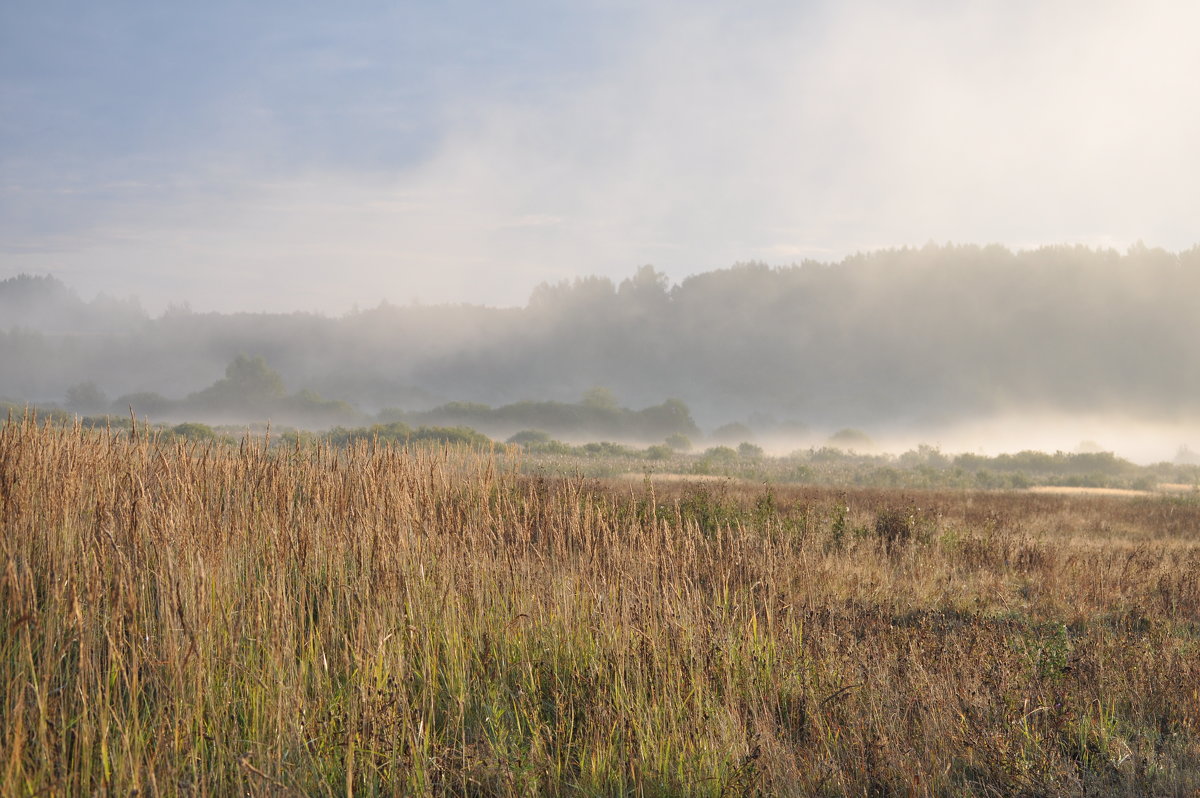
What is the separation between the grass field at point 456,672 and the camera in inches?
122

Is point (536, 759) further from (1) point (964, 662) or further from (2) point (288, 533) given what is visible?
(1) point (964, 662)

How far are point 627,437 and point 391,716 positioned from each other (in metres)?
110

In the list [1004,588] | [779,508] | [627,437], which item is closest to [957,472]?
[779,508]

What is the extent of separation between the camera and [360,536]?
542 centimetres

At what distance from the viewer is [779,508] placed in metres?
13.9

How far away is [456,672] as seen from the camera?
409cm

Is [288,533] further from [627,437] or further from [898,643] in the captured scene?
[627,437]

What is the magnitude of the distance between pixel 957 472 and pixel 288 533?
43850 millimetres

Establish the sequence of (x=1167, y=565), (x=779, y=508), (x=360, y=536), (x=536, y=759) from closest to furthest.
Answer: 1. (x=536, y=759)
2. (x=360, y=536)
3. (x=1167, y=565)
4. (x=779, y=508)

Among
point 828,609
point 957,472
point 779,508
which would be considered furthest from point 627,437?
point 828,609

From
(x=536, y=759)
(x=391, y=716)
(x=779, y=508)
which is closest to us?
(x=391, y=716)

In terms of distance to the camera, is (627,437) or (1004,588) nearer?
(1004,588)

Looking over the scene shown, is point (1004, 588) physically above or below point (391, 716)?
below

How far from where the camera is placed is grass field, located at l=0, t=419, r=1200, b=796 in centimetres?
310
